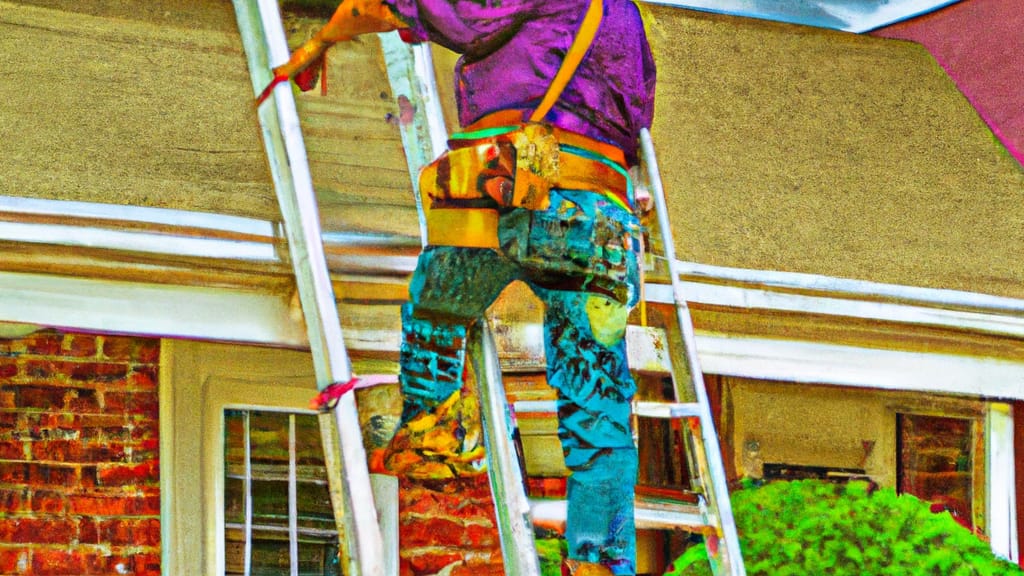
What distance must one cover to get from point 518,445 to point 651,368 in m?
0.79

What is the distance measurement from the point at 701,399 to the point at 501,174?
0.87 meters

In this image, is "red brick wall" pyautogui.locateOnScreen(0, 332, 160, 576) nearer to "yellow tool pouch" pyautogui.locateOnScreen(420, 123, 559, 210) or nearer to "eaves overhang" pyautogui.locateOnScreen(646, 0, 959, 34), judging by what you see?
"yellow tool pouch" pyautogui.locateOnScreen(420, 123, 559, 210)

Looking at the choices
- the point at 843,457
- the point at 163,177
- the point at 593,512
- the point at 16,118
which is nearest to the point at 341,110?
the point at 163,177

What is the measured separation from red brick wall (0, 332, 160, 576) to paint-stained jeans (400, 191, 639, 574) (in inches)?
33.3

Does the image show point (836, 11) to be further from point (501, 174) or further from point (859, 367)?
point (501, 174)

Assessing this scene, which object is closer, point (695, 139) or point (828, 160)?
point (695, 139)

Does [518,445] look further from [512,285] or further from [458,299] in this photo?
[512,285]

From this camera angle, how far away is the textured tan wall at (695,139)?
3645 mm

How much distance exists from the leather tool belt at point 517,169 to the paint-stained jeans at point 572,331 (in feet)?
0.12

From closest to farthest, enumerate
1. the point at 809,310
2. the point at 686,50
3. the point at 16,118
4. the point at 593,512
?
the point at 593,512 < the point at 16,118 < the point at 809,310 < the point at 686,50

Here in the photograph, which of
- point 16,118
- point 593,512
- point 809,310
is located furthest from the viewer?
point 809,310

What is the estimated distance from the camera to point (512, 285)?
A: 3.92 m

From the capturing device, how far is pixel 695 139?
14.9ft

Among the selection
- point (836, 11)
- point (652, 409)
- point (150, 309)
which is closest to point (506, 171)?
point (652, 409)
